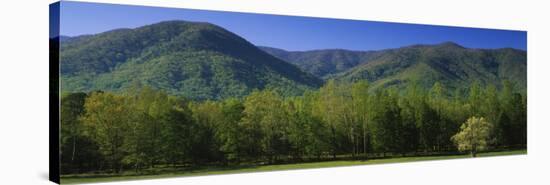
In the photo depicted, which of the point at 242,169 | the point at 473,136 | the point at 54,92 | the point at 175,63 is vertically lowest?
the point at 242,169

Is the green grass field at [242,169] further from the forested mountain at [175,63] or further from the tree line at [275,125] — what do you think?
the forested mountain at [175,63]

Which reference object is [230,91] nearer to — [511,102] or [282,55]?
[282,55]

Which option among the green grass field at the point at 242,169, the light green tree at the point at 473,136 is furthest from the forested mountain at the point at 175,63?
the light green tree at the point at 473,136

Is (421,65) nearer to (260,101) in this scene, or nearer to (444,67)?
(444,67)

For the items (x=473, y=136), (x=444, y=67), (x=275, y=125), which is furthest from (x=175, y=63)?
(x=473, y=136)

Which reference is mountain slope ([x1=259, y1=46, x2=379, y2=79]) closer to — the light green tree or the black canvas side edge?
the light green tree

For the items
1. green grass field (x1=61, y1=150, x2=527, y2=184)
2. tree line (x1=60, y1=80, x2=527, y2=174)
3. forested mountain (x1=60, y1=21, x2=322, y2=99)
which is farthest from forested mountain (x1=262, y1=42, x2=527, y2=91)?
green grass field (x1=61, y1=150, x2=527, y2=184)
